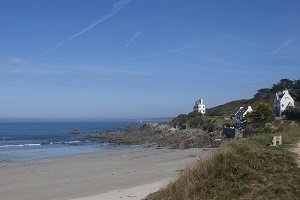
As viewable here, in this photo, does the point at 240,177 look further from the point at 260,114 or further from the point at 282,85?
the point at 282,85

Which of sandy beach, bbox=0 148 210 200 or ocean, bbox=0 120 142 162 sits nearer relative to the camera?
sandy beach, bbox=0 148 210 200

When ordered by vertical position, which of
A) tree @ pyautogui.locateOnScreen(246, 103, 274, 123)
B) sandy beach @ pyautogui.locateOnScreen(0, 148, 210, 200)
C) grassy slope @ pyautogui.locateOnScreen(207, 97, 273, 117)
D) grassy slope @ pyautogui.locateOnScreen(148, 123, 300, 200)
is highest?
grassy slope @ pyautogui.locateOnScreen(207, 97, 273, 117)

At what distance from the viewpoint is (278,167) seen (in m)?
10.4

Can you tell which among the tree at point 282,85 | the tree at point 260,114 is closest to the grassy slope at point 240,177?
the tree at point 260,114

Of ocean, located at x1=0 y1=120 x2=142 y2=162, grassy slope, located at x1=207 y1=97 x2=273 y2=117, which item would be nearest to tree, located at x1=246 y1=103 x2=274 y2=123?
ocean, located at x1=0 y1=120 x2=142 y2=162

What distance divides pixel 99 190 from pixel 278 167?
35.0 ft

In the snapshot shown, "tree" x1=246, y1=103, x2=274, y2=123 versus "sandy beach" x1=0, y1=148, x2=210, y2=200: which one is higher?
"tree" x1=246, y1=103, x2=274, y2=123

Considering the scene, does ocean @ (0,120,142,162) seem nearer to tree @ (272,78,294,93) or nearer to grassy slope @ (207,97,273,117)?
grassy slope @ (207,97,273,117)

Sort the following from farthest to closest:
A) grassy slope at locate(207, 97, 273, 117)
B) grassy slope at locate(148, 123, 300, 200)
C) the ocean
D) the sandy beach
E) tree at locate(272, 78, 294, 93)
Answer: tree at locate(272, 78, 294, 93)
grassy slope at locate(207, 97, 273, 117)
the ocean
the sandy beach
grassy slope at locate(148, 123, 300, 200)

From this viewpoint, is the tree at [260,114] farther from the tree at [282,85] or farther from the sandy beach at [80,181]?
the tree at [282,85]

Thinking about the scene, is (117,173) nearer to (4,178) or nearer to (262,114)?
(4,178)

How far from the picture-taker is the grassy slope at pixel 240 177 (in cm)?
926

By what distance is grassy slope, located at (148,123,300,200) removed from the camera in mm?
9258

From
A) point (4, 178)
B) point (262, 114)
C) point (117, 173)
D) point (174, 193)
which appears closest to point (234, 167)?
point (174, 193)
